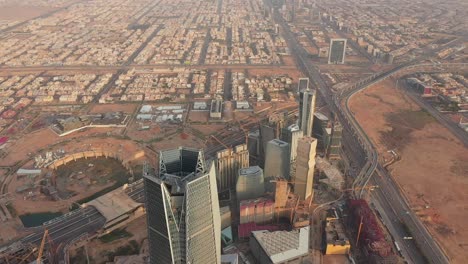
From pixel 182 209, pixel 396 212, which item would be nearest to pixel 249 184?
pixel 396 212

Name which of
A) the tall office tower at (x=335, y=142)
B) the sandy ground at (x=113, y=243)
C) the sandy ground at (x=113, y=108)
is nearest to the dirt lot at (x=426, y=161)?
the tall office tower at (x=335, y=142)

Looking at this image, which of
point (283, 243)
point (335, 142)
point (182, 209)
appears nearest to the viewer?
point (182, 209)

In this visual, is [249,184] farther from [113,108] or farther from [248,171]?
[113,108]

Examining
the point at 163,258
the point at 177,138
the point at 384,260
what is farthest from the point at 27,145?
the point at 384,260

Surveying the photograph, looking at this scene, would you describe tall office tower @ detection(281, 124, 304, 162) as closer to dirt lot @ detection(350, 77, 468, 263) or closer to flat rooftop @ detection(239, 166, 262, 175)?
flat rooftop @ detection(239, 166, 262, 175)

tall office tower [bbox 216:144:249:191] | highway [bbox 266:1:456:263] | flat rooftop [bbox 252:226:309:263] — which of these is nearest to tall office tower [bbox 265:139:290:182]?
tall office tower [bbox 216:144:249:191]

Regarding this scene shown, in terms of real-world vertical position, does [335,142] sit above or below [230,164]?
below

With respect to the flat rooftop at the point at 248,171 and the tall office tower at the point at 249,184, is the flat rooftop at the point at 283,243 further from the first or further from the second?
the flat rooftop at the point at 248,171

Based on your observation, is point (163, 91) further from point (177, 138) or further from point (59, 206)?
point (59, 206)
